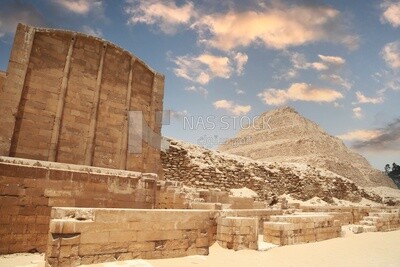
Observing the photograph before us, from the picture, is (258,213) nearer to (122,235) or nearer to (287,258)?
(287,258)

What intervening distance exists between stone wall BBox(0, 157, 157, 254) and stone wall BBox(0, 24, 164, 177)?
10.4ft

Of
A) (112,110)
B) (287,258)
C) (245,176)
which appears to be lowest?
(287,258)

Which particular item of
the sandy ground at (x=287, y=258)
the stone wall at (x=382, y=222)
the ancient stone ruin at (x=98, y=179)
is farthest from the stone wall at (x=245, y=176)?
the stone wall at (x=382, y=222)

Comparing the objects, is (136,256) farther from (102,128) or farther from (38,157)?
(102,128)

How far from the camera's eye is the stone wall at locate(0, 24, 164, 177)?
9695 millimetres

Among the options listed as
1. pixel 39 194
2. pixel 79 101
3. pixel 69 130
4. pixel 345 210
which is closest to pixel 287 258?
pixel 39 194

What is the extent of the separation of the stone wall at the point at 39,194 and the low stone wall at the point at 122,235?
2.49m

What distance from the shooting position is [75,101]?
10.9 metres

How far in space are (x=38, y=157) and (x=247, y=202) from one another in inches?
364

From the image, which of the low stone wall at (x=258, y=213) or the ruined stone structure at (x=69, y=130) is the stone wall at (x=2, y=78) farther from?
the low stone wall at (x=258, y=213)

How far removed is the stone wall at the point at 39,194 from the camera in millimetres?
6086

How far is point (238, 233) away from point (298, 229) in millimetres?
2675

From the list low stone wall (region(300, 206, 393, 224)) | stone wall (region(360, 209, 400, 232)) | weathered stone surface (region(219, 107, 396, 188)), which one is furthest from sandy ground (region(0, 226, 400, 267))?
weathered stone surface (region(219, 107, 396, 188))

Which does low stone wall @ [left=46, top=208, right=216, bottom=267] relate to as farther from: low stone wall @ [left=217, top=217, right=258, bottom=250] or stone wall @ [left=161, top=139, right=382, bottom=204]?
stone wall @ [left=161, top=139, right=382, bottom=204]
